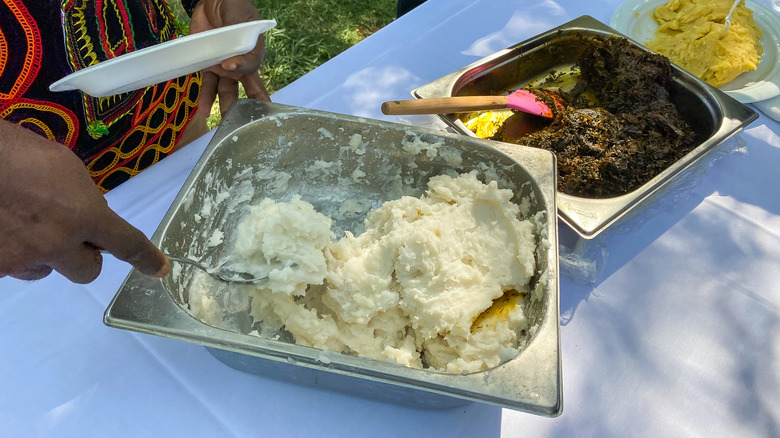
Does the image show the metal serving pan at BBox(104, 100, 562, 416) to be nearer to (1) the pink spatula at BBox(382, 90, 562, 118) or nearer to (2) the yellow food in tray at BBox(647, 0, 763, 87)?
(1) the pink spatula at BBox(382, 90, 562, 118)

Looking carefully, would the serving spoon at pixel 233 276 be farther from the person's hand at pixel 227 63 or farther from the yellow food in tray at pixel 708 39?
the yellow food in tray at pixel 708 39

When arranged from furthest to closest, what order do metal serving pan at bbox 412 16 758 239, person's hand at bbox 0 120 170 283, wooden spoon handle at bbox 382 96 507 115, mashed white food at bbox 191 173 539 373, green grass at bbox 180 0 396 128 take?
green grass at bbox 180 0 396 128 → wooden spoon handle at bbox 382 96 507 115 → metal serving pan at bbox 412 16 758 239 → mashed white food at bbox 191 173 539 373 → person's hand at bbox 0 120 170 283

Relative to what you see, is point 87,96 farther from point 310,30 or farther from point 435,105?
point 310,30

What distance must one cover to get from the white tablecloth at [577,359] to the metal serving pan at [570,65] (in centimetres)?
13

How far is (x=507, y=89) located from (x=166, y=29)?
1.15m

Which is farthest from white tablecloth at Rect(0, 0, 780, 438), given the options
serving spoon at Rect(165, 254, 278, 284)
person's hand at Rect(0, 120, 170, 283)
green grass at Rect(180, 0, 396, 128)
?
green grass at Rect(180, 0, 396, 128)

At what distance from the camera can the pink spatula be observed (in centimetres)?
133

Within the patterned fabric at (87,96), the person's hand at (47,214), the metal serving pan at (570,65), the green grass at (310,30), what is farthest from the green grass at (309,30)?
the person's hand at (47,214)

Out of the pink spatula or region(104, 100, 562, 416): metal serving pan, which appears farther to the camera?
the pink spatula

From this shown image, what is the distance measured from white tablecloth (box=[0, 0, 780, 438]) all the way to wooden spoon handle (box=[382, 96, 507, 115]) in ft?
1.52

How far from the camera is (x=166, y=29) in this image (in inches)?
55.1

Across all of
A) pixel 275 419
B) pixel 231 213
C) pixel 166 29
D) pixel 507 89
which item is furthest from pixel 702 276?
pixel 166 29

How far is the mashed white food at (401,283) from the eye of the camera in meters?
0.98

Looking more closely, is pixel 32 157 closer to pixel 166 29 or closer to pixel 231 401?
pixel 231 401
